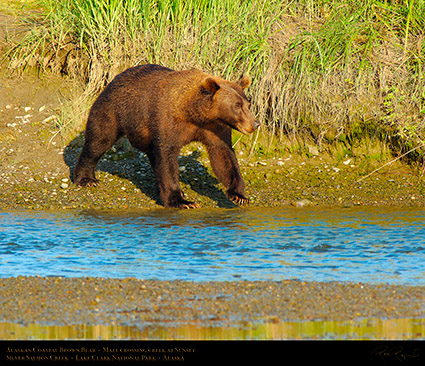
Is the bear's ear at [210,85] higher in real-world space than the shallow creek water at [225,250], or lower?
higher

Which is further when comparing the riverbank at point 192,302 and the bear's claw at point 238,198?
the bear's claw at point 238,198

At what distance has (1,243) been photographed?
5852 millimetres

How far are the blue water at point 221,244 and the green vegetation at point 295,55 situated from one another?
1.75m

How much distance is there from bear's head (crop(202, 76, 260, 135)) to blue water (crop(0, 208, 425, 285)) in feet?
2.91

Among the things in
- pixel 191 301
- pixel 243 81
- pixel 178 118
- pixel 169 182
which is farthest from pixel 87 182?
pixel 191 301

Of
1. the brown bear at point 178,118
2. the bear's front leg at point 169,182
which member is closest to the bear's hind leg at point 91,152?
the brown bear at point 178,118

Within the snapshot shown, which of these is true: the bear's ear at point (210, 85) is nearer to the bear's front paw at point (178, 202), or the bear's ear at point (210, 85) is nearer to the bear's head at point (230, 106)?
the bear's head at point (230, 106)

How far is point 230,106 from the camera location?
7.35 meters

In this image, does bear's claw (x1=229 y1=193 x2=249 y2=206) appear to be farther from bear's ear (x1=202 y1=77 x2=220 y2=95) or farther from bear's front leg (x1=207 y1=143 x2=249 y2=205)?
bear's ear (x1=202 y1=77 x2=220 y2=95)

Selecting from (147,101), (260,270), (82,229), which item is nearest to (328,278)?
(260,270)

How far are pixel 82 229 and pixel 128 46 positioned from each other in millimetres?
3915

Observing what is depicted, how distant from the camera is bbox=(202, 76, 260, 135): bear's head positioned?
7.31 metres

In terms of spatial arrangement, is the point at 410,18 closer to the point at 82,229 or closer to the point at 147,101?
the point at 147,101

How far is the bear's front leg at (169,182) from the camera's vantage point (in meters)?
7.48
